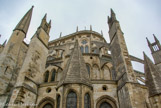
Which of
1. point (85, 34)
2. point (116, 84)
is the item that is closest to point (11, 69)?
point (116, 84)

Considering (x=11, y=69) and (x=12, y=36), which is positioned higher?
(x=12, y=36)

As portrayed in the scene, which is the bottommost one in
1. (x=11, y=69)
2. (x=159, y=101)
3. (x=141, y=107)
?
(x=141, y=107)

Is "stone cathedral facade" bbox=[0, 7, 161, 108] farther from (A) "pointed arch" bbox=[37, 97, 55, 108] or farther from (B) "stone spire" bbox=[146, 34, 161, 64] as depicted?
(B) "stone spire" bbox=[146, 34, 161, 64]

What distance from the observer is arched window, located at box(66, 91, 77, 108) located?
8719mm

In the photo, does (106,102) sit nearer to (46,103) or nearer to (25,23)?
(46,103)

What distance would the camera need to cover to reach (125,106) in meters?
9.07

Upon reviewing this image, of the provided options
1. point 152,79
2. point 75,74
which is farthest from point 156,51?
point 75,74

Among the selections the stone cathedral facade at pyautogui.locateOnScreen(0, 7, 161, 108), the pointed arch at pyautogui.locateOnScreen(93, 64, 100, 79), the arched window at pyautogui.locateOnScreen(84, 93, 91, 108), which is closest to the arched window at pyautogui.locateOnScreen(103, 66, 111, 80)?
the stone cathedral facade at pyautogui.locateOnScreen(0, 7, 161, 108)

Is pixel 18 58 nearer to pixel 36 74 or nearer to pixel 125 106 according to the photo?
pixel 36 74

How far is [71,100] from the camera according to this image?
8.96 m

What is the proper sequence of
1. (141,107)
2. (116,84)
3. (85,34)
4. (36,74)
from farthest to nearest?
1. (85,34)
2. (36,74)
3. (116,84)
4. (141,107)

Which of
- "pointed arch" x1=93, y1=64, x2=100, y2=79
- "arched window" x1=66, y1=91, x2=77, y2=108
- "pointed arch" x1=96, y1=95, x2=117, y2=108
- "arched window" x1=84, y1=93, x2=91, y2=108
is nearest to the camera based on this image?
"arched window" x1=66, y1=91, x2=77, y2=108

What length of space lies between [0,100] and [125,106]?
34.4 ft

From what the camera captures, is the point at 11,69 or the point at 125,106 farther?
the point at 11,69
